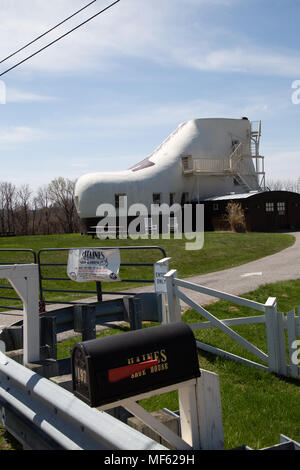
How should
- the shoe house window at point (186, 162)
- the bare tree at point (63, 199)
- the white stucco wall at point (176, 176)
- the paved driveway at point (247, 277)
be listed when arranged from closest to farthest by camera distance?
1. the paved driveway at point (247, 277)
2. the white stucco wall at point (176, 176)
3. the shoe house window at point (186, 162)
4. the bare tree at point (63, 199)

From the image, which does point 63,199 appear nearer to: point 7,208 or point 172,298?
point 7,208

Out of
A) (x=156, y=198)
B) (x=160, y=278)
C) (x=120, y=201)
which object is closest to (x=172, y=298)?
(x=160, y=278)

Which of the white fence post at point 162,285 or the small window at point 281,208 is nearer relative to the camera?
the white fence post at point 162,285

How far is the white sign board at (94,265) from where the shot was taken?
1018cm

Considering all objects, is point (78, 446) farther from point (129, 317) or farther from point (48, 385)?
point (129, 317)

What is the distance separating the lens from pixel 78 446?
10.2 ft

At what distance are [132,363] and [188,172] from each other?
42788 mm

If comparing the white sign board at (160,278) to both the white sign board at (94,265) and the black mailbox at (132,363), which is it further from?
the black mailbox at (132,363)

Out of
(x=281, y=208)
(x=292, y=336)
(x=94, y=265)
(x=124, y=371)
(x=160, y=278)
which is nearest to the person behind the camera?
(x=124, y=371)

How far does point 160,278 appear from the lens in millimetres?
8414

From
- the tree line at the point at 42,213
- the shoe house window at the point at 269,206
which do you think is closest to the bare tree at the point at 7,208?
the tree line at the point at 42,213

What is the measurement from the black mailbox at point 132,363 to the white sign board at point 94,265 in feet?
22.9

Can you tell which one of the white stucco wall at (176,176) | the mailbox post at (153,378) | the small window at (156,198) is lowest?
the mailbox post at (153,378)

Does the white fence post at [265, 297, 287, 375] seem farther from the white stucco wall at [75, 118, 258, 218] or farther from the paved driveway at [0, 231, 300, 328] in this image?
the white stucco wall at [75, 118, 258, 218]
